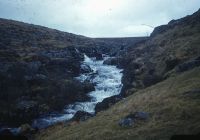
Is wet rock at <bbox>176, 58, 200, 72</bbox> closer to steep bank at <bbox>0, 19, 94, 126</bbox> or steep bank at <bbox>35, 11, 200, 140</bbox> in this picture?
steep bank at <bbox>35, 11, 200, 140</bbox>

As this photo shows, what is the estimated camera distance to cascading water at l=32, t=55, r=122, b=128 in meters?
44.2

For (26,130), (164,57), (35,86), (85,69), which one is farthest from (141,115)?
(85,69)

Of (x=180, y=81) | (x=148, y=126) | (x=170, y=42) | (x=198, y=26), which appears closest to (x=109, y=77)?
(x=170, y=42)

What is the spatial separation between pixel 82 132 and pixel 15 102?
21685mm

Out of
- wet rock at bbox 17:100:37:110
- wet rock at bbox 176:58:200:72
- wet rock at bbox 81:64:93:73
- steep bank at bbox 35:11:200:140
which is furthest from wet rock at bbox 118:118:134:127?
wet rock at bbox 81:64:93:73

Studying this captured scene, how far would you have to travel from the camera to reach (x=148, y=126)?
2594 centimetres

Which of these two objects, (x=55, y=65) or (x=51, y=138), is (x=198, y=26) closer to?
(x=55, y=65)

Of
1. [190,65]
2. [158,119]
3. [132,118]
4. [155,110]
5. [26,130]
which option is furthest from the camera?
[190,65]

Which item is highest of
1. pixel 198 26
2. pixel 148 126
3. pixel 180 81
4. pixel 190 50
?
pixel 198 26

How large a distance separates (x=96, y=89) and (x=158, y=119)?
106 feet

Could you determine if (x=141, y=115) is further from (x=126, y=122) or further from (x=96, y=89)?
(x=96, y=89)

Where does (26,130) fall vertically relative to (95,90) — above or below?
below

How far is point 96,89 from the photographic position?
58.8m

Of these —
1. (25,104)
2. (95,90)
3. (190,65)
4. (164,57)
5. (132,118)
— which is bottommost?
(25,104)
